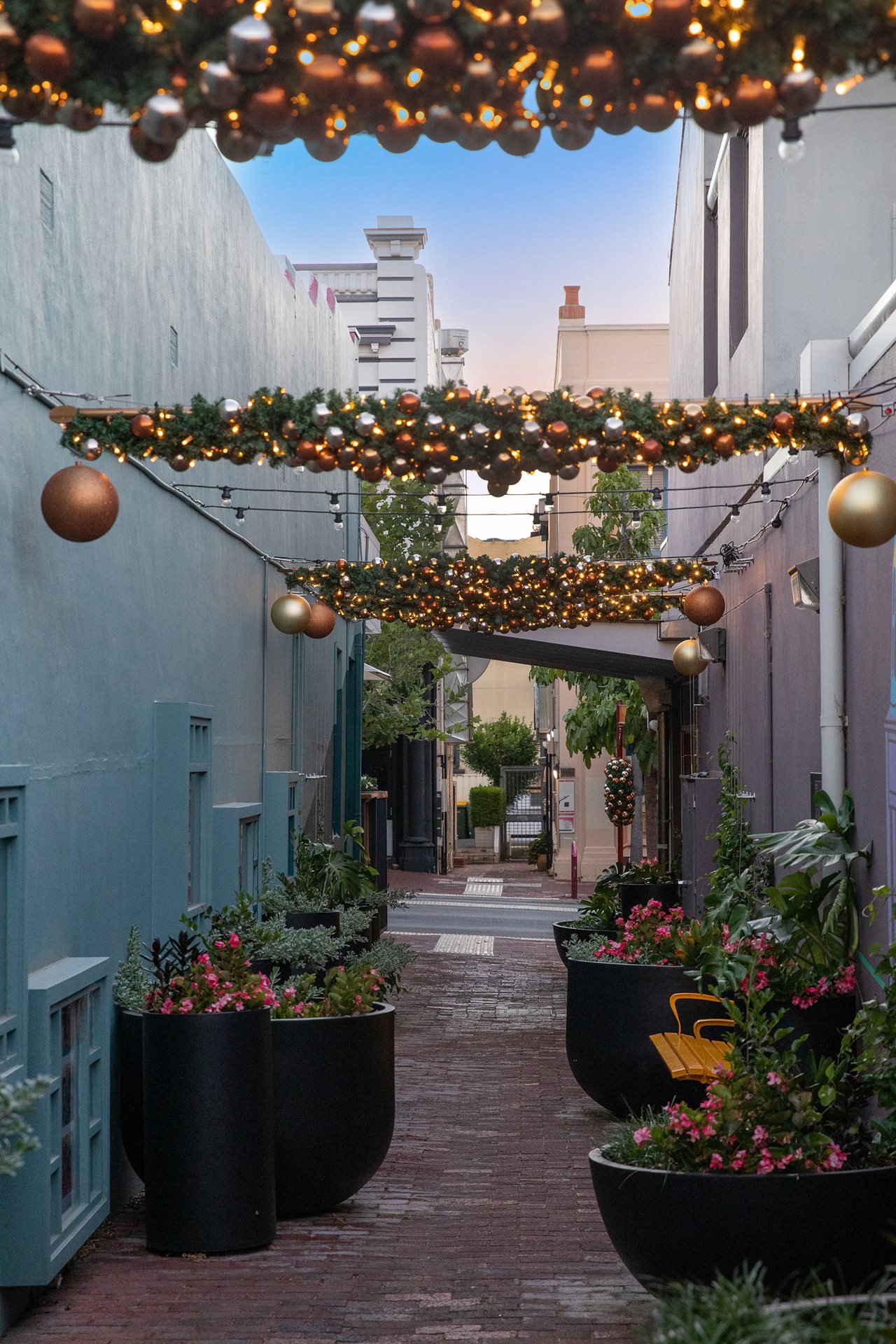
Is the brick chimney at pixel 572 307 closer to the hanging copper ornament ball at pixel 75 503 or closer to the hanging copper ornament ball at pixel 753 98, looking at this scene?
the hanging copper ornament ball at pixel 75 503

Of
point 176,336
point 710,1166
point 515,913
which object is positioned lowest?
point 515,913

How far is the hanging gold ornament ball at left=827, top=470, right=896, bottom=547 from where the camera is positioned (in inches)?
191

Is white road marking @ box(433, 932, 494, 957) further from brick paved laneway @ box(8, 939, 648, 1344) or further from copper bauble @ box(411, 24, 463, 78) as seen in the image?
copper bauble @ box(411, 24, 463, 78)

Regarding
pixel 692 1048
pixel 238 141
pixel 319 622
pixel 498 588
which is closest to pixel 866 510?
pixel 238 141

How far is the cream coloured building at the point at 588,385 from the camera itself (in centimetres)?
2650

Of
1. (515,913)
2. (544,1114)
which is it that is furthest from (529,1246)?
(515,913)

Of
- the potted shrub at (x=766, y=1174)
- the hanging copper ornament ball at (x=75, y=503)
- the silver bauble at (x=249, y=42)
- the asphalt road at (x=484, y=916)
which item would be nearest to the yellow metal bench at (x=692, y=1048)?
the potted shrub at (x=766, y=1174)

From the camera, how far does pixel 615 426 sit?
505cm

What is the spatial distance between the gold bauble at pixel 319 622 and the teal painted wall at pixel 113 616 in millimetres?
390

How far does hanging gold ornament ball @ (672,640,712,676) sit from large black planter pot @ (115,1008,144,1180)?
6286 mm

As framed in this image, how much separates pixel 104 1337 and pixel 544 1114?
4042 mm

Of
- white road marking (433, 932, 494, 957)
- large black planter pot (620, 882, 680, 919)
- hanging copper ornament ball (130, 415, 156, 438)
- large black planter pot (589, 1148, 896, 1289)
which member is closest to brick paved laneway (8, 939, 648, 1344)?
large black planter pot (589, 1148, 896, 1289)

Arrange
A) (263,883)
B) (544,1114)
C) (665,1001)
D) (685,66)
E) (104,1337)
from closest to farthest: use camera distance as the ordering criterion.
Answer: (685,66)
(104,1337)
(665,1001)
(544,1114)
(263,883)

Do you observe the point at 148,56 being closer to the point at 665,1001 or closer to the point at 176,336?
the point at 176,336
